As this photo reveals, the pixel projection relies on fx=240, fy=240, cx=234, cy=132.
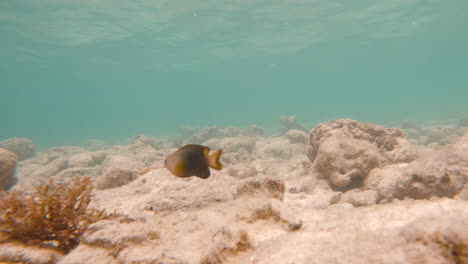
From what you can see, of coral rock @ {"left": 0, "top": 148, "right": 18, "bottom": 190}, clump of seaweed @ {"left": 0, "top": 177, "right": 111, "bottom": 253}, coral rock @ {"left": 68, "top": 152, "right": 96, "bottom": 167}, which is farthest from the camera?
coral rock @ {"left": 68, "top": 152, "right": 96, "bottom": 167}

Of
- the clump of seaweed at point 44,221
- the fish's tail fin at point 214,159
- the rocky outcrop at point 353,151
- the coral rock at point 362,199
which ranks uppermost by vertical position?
the fish's tail fin at point 214,159

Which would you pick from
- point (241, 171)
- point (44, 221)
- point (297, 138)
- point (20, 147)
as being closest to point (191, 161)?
point (44, 221)

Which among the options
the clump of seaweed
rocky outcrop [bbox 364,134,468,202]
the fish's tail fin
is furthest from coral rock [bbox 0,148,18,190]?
rocky outcrop [bbox 364,134,468,202]

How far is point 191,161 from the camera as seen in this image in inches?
86.8

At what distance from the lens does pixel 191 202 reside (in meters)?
2.82

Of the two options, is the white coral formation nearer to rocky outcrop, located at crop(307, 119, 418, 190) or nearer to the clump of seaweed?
rocky outcrop, located at crop(307, 119, 418, 190)

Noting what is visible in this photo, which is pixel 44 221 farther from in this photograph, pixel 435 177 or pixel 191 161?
pixel 435 177

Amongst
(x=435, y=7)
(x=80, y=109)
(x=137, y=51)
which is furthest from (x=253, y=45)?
(x=80, y=109)

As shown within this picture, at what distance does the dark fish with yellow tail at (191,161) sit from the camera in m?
2.18

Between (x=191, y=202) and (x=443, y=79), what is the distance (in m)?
206

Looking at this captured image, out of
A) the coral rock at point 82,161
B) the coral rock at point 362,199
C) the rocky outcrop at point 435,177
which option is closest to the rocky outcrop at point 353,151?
the coral rock at point 362,199

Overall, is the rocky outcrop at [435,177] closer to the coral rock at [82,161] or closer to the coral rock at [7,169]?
the coral rock at [7,169]

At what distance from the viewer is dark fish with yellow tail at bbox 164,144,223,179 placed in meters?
2.18

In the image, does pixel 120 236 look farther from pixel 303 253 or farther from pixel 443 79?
pixel 443 79
